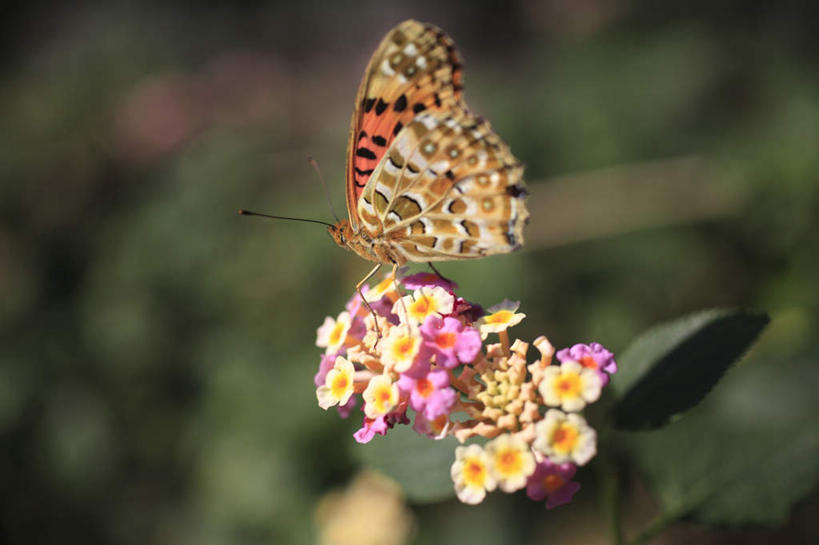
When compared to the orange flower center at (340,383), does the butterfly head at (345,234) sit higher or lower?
higher

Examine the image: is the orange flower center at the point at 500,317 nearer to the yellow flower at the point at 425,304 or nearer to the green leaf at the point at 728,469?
the yellow flower at the point at 425,304

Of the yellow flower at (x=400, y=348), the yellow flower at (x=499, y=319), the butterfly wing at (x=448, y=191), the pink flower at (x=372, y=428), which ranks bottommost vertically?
the pink flower at (x=372, y=428)

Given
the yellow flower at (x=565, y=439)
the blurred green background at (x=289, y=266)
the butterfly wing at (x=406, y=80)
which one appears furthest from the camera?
the blurred green background at (x=289, y=266)

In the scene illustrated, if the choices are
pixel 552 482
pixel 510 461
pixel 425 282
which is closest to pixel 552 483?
pixel 552 482

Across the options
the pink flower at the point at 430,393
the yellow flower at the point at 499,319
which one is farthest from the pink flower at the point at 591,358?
the pink flower at the point at 430,393

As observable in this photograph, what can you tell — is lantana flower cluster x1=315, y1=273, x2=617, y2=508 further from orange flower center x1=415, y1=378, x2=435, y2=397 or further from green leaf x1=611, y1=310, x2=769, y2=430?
green leaf x1=611, y1=310, x2=769, y2=430

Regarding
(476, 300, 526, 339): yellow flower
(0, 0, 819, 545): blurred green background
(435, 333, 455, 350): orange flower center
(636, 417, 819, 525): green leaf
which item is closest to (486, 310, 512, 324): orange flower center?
(476, 300, 526, 339): yellow flower

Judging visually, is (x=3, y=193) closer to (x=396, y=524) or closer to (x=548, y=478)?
(x=396, y=524)
